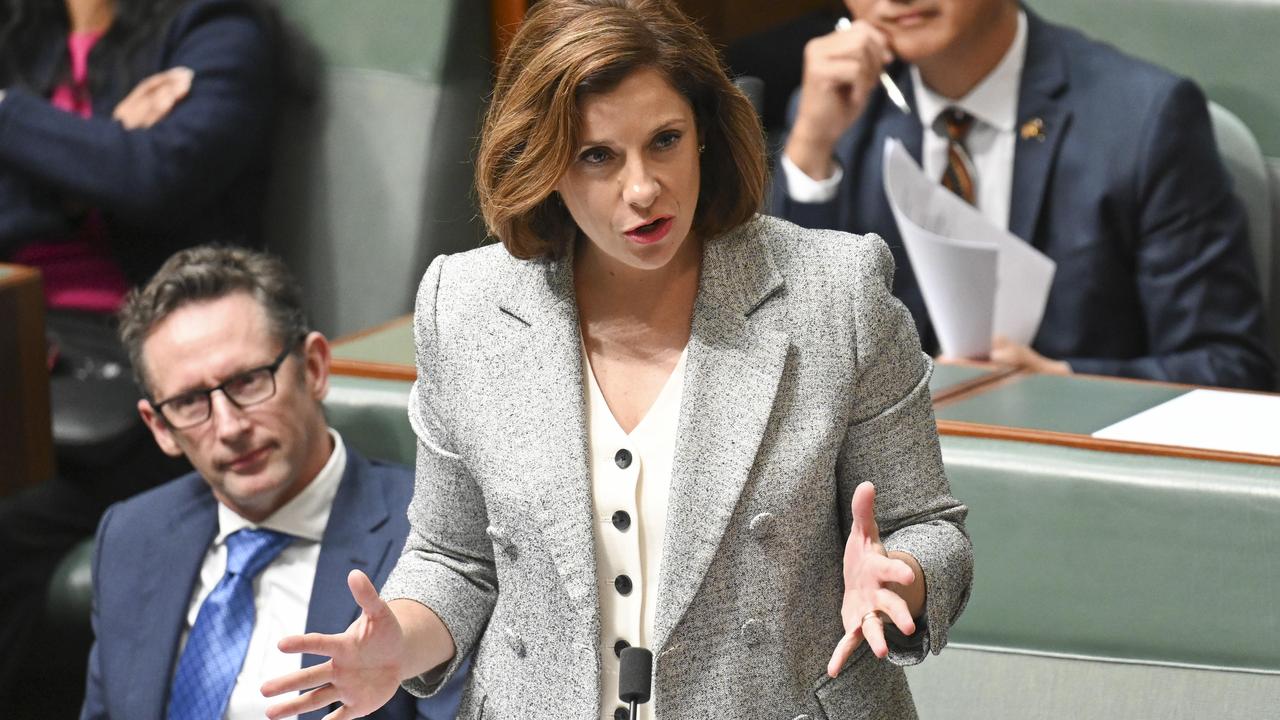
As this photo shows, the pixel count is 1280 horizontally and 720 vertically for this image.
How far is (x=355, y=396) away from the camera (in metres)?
1.88

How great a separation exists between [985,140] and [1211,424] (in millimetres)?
673

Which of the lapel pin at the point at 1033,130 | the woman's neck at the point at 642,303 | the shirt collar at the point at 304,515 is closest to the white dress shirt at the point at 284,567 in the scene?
the shirt collar at the point at 304,515

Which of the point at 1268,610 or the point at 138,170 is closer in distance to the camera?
the point at 1268,610

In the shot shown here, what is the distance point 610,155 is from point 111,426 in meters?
1.35

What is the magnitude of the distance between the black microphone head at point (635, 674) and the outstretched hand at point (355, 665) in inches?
6.0

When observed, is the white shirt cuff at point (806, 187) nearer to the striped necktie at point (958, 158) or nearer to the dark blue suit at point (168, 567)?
the striped necktie at point (958, 158)

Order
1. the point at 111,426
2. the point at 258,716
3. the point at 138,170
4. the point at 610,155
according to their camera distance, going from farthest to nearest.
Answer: the point at 138,170 < the point at 111,426 < the point at 258,716 < the point at 610,155

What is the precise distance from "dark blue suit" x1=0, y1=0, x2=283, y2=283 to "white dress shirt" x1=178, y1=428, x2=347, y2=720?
787 millimetres

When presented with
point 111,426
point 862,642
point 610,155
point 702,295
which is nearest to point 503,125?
point 610,155

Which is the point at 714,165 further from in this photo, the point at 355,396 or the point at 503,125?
the point at 355,396

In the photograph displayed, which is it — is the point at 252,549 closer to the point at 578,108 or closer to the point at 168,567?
the point at 168,567

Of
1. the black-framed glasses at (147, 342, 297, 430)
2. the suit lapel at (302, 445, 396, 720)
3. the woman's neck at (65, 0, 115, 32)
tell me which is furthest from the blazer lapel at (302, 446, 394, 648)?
the woman's neck at (65, 0, 115, 32)

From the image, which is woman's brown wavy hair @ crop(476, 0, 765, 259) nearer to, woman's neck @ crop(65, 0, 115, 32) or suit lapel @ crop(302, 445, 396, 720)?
suit lapel @ crop(302, 445, 396, 720)

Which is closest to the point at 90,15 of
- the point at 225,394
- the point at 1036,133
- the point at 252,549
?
the point at 225,394
